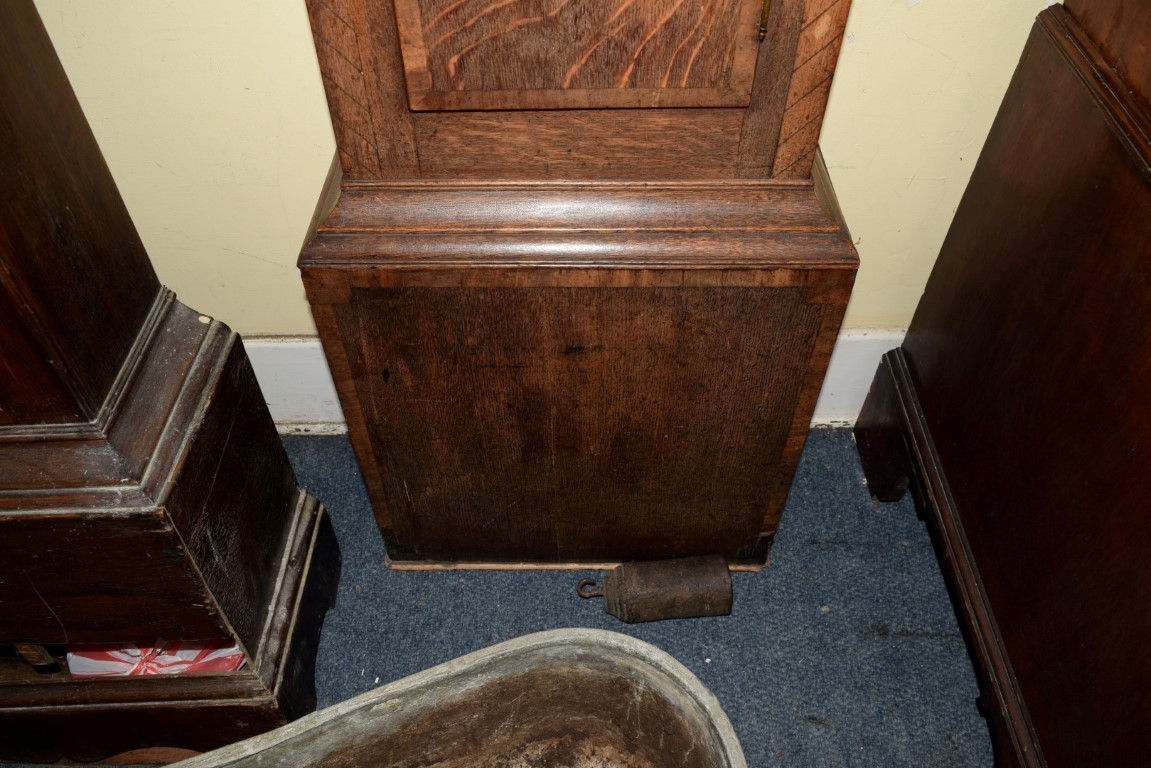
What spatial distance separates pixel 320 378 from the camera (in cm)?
171

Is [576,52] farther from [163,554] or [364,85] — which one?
[163,554]

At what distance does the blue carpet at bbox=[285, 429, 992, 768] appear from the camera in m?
1.38

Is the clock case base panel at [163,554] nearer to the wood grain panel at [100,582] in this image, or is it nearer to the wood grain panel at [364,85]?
the wood grain panel at [100,582]

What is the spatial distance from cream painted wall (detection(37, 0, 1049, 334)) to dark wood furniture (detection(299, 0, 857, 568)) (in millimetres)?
357

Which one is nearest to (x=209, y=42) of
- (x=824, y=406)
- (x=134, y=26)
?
(x=134, y=26)

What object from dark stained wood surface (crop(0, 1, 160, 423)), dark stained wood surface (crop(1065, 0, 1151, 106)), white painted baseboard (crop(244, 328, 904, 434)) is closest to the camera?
dark stained wood surface (crop(0, 1, 160, 423))

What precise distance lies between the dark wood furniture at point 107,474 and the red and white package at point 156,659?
2cm

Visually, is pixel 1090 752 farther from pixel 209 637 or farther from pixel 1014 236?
pixel 209 637

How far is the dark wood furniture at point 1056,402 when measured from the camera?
3.03ft

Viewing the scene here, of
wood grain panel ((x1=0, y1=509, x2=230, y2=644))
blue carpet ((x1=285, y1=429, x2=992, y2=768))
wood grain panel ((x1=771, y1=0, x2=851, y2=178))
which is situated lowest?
blue carpet ((x1=285, y1=429, x2=992, y2=768))

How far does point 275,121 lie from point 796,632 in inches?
49.4

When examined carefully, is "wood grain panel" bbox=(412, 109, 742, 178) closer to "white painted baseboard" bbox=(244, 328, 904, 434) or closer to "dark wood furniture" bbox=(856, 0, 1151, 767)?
"dark wood furniture" bbox=(856, 0, 1151, 767)

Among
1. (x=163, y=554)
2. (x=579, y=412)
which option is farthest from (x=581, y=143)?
(x=163, y=554)

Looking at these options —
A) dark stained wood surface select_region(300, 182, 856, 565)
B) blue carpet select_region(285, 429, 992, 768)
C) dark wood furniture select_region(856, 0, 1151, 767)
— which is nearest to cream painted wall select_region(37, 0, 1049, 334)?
dark wood furniture select_region(856, 0, 1151, 767)
